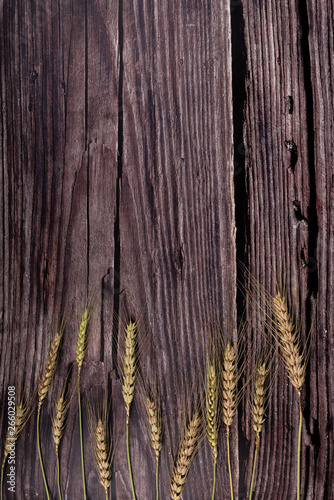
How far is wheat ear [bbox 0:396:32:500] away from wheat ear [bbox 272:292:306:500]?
1.89 feet

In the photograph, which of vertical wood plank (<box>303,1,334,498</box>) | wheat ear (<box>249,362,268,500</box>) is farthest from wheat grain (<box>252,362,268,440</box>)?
vertical wood plank (<box>303,1,334,498</box>)

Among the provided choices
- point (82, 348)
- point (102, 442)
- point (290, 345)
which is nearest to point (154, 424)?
point (102, 442)

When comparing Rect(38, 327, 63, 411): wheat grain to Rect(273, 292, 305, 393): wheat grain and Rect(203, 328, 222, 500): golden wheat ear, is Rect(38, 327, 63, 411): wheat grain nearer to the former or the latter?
Rect(203, 328, 222, 500): golden wheat ear

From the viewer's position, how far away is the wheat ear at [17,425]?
0.85m

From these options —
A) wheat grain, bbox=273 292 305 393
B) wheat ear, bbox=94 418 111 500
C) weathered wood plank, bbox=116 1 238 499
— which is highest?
weathered wood plank, bbox=116 1 238 499

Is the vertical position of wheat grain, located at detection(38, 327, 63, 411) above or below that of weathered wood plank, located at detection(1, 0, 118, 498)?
below

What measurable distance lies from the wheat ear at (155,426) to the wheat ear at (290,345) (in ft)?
0.94

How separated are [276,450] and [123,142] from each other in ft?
2.43

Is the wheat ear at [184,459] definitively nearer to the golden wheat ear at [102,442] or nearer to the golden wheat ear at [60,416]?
the golden wheat ear at [102,442]

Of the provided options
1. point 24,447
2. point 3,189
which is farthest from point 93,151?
point 24,447

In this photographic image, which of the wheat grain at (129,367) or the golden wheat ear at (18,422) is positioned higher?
the wheat grain at (129,367)

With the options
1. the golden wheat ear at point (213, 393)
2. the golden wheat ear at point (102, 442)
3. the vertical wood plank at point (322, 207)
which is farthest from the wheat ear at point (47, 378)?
the vertical wood plank at point (322, 207)

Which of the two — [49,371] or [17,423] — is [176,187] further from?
[17,423]

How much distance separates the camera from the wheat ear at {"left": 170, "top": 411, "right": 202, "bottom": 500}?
79cm
